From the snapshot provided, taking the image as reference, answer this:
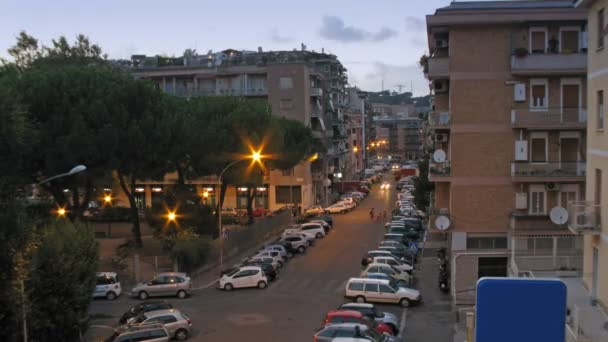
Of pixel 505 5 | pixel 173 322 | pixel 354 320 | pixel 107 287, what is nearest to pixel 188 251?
pixel 107 287

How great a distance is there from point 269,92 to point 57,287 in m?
47.5

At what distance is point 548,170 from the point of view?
25.3m

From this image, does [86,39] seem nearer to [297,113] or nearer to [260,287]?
[297,113]

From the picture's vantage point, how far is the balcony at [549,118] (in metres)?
24.6

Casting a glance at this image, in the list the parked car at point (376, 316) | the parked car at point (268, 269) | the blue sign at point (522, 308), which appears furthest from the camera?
the parked car at point (268, 269)

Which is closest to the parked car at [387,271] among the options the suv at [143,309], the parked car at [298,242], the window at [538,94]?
the window at [538,94]

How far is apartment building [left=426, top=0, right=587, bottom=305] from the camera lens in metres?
24.8

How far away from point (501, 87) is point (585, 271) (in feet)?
34.5

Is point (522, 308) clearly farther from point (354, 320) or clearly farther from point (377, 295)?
point (377, 295)

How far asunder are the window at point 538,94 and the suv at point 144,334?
51.5 feet

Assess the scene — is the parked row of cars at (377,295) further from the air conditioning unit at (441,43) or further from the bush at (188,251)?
the air conditioning unit at (441,43)

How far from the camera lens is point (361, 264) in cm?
3672

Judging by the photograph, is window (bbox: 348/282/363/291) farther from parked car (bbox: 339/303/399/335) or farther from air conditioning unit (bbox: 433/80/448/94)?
air conditioning unit (bbox: 433/80/448/94)

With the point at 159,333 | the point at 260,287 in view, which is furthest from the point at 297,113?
the point at 159,333
